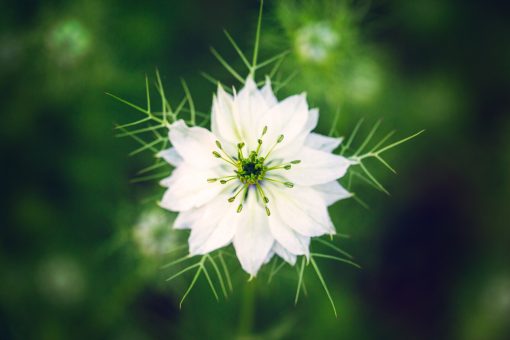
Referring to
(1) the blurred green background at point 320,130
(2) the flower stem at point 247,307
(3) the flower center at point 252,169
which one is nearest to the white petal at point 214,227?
(3) the flower center at point 252,169

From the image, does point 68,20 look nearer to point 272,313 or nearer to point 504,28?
point 272,313

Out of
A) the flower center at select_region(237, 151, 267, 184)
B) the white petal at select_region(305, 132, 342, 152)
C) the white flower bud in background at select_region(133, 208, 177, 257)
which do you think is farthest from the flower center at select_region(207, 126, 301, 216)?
the white flower bud in background at select_region(133, 208, 177, 257)

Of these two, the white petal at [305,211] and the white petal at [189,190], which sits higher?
the white petal at [189,190]

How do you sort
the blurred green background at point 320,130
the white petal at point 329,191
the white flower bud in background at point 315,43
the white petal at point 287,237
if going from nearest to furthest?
the white petal at point 287,237 → the white petal at point 329,191 → the white flower bud in background at point 315,43 → the blurred green background at point 320,130

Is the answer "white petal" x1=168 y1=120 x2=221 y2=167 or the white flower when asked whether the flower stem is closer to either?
the white flower

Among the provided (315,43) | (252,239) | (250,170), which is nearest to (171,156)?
(250,170)

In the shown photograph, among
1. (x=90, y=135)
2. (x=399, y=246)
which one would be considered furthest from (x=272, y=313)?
(x=90, y=135)

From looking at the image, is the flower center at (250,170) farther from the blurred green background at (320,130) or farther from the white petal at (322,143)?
the blurred green background at (320,130)
